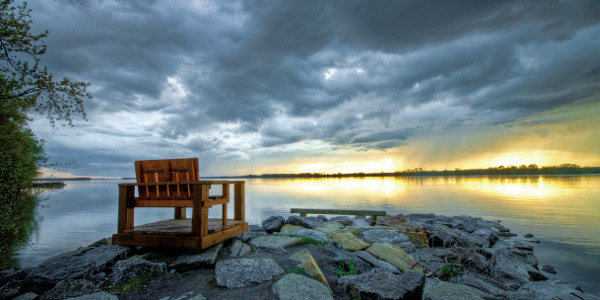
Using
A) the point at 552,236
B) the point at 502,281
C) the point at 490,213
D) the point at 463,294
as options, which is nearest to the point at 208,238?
the point at 463,294

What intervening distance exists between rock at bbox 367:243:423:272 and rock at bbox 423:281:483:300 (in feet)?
5.58

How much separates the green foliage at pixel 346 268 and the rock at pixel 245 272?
1.03 meters

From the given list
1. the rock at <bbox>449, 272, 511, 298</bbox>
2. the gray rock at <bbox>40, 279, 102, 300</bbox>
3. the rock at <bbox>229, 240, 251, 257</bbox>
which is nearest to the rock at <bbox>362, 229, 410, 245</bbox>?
the rock at <bbox>449, 272, 511, 298</bbox>

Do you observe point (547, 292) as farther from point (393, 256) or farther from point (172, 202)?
point (172, 202)

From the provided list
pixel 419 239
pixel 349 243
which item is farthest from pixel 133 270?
pixel 419 239

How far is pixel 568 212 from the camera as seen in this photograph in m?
19.0

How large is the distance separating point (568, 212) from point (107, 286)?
25.9 metres

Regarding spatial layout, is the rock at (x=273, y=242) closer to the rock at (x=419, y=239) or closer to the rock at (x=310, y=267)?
the rock at (x=310, y=267)

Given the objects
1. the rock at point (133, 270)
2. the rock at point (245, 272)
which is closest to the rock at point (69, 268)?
the rock at point (133, 270)

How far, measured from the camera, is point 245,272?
13.8 ft

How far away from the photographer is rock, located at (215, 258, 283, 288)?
4020 millimetres

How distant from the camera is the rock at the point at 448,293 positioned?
11.9 ft

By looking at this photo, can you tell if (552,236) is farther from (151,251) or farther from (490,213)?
(151,251)

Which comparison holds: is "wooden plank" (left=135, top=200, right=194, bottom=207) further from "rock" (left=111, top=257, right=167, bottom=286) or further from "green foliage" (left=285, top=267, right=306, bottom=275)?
"green foliage" (left=285, top=267, right=306, bottom=275)
